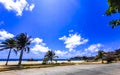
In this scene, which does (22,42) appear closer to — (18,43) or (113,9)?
(18,43)

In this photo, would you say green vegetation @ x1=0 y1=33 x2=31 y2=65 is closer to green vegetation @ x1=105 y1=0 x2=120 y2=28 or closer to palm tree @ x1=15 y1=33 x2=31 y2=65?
palm tree @ x1=15 y1=33 x2=31 y2=65

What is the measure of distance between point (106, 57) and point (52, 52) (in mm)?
26488

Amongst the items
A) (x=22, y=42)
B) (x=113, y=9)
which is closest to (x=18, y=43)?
(x=22, y=42)

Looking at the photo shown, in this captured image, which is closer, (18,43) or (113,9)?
(113,9)

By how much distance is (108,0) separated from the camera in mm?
5945

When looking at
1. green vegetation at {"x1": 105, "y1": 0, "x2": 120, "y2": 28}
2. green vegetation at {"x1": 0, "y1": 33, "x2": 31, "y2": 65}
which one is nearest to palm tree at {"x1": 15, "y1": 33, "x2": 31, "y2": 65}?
green vegetation at {"x1": 0, "y1": 33, "x2": 31, "y2": 65}

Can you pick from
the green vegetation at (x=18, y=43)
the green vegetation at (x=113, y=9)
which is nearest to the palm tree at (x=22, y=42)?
the green vegetation at (x=18, y=43)

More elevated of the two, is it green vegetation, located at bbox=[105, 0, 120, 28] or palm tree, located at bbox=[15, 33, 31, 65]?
palm tree, located at bbox=[15, 33, 31, 65]

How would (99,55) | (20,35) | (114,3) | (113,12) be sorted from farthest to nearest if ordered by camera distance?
1. (99,55)
2. (20,35)
3. (113,12)
4. (114,3)

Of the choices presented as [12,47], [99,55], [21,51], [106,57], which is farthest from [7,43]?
[99,55]

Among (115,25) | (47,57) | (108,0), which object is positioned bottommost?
(115,25)

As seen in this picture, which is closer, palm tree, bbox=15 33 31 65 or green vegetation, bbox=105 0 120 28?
green vegetation, bbox=105 0 120 28

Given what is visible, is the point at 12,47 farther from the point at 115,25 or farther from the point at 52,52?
the point at 115,25

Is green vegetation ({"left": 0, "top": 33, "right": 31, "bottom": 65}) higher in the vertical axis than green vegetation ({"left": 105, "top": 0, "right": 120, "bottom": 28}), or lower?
higher
